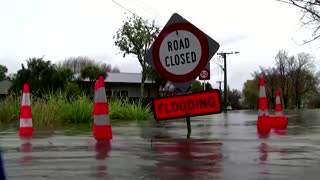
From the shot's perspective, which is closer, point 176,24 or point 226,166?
point 226,166

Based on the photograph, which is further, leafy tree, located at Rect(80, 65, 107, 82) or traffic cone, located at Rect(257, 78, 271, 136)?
leafy tree, located at Rect(80, 65, 107, 82)

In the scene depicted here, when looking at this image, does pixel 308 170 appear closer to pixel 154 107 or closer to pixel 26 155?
pixel 154 107

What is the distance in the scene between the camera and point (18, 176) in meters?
5.54

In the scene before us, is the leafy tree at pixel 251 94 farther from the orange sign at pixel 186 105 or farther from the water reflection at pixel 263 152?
the orange sign at pixel 186 105

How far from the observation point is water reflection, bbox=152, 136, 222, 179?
5809 mm

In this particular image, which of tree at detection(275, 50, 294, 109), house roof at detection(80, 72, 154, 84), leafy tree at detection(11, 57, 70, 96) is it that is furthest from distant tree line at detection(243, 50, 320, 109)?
leafy tree at detection(11, 57, 70, 96)

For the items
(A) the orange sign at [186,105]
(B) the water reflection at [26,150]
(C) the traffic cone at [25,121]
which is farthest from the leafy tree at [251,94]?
(A) the orange sign at [186,105]

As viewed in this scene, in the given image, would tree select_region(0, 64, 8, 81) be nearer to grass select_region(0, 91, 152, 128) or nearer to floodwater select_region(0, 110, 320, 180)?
grass select_region(0, 91, 152, 128)

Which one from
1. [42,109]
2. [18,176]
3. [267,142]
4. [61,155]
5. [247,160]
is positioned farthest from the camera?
[42,109]

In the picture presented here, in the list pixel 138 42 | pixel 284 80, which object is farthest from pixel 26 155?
pixel 284 80

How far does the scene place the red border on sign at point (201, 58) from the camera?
783 centimetres

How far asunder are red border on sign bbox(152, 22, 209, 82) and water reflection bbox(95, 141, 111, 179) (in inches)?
55.8

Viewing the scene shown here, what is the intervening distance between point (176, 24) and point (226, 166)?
2.69 meters

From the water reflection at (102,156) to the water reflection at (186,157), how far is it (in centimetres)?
59
